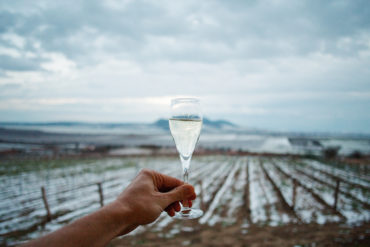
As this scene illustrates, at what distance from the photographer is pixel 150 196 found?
1198 millimetres

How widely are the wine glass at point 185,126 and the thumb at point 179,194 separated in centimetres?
6

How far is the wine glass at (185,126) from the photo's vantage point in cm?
133

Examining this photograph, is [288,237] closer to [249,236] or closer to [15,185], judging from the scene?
[249,236]

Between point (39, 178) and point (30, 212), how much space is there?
31.0ft

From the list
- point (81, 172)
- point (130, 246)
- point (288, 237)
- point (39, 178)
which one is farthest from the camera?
point (81, 172)

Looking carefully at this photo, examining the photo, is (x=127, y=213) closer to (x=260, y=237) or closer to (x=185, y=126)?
(x=185, y=126)

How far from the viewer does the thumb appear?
1.27 metres

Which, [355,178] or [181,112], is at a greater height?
[181,112]

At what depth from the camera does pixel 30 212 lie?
9.84m

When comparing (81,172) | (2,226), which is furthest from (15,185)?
(2,226)

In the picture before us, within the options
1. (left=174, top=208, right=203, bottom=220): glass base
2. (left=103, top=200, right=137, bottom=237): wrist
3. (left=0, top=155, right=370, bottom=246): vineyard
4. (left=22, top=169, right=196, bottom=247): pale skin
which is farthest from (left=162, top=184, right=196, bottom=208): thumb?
(left=0, top=155, right=370, bottom=246): vineyard

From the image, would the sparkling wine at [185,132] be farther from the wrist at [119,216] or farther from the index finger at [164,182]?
the wrist at [119,216]

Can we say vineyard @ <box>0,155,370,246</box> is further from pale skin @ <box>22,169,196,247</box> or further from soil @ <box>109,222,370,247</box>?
pale skin @ <box>22,169,196,247</box>

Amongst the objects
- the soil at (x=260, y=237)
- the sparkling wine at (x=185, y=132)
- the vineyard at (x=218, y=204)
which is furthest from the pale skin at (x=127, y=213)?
the vineyard at (x=218, y=204)
